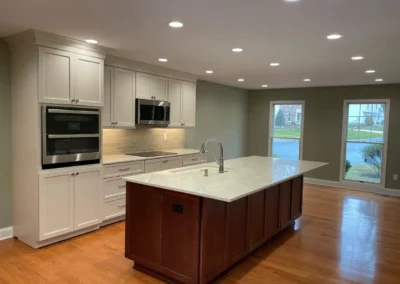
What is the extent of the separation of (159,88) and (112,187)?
188cm

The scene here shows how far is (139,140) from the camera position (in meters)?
5.30

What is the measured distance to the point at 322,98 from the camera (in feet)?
24.0

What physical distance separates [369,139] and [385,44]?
4027 mm

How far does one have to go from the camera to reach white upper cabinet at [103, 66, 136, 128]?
4.35 m

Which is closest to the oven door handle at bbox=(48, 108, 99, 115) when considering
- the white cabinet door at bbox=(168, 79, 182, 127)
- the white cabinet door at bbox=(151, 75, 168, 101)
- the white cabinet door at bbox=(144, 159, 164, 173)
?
the white cabinet door at bbox=(144, 159, 164, 173)

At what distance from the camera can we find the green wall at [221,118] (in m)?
6.66

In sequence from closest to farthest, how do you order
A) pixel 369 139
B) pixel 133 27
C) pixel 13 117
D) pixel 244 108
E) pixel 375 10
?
pixel 375 10
pixel 133 27
pixel 13 117
pixel 369 139
pixel 244 108

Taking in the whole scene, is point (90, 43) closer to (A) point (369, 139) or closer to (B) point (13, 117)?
(B) point (13, 117)

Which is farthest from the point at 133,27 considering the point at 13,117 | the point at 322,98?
the point at 322,98

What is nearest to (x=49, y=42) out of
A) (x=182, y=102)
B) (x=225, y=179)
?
(x=225, y=179)

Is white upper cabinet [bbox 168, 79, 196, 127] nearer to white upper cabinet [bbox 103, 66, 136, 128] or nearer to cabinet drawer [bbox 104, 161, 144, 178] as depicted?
white upper cabinet [bbox 103, 66, 136, 128]

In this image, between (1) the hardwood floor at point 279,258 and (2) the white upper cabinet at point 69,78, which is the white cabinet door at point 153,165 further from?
(2) the white upper cabinet at point 69,78

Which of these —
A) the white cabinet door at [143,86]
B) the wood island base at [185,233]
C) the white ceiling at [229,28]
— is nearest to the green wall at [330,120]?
the white ceiling at [229,28]

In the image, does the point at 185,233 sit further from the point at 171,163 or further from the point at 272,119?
the point at 272,119
